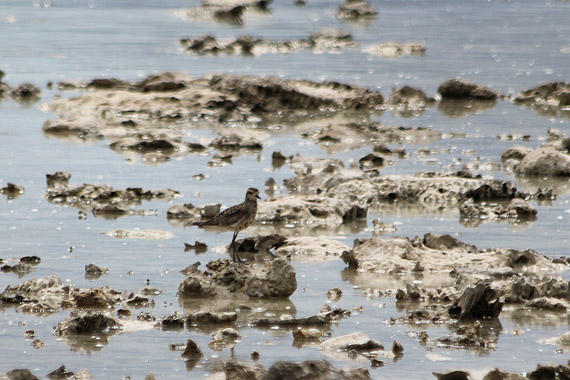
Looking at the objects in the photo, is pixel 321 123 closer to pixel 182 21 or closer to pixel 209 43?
pixel 209 43

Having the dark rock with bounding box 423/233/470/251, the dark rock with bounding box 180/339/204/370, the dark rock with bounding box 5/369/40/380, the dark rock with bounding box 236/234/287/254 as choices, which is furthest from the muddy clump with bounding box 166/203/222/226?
the dark rock with bounding box 5/369/40/380

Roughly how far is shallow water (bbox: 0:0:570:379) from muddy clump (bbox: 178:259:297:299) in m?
0.16

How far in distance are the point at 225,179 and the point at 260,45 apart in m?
22.1

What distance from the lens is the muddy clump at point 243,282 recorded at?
10398 mm

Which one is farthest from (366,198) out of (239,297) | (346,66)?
(346,66)

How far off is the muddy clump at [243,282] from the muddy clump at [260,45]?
2546 centimetres

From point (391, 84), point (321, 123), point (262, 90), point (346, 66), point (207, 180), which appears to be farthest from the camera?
point (346, 66)

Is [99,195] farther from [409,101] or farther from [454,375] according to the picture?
[409,101]

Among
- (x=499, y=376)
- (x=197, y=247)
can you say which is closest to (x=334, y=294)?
(x=197, y=247)

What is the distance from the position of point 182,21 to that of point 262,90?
93.8 ft

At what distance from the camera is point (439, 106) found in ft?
77.6

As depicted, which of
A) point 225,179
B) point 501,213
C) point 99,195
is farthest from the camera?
point 225,179

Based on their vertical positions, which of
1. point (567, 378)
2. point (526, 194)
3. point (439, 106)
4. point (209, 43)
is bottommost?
point (567, 378)

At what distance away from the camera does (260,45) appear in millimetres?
37906
